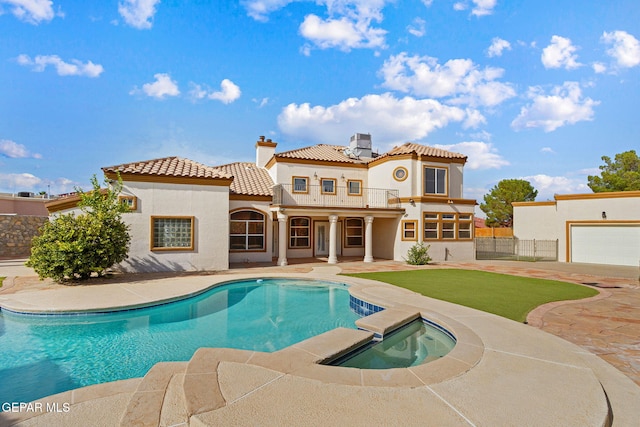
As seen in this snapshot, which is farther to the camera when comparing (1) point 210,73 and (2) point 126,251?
(1) point 210,73

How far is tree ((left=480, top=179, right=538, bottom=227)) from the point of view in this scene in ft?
120

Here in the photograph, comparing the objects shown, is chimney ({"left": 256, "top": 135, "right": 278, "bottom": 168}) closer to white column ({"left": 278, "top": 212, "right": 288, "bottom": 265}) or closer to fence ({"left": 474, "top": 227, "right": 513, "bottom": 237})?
white column ({"left": 278, "top": 212, "right": 288, "bottom": 265})

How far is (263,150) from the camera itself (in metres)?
22.7

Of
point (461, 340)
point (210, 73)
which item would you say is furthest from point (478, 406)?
point (210, 73)

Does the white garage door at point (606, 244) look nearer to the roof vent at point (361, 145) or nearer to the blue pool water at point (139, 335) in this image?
the roof vent at point (361, 145)

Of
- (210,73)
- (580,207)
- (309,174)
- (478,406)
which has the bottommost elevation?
(478,406)

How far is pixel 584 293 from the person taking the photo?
1017cm

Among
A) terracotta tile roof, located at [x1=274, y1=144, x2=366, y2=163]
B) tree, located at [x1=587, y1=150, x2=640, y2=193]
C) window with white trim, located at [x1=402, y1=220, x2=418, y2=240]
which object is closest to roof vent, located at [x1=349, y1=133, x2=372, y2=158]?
terracotta tile roof, located at [x1=274, y1=144, x2=366, y2=163]

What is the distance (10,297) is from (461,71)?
19125 mm

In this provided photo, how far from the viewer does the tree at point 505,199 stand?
120 ft

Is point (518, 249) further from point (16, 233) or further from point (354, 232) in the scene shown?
point (16, 233)

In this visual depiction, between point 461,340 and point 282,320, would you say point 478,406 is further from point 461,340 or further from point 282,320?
point 282,320

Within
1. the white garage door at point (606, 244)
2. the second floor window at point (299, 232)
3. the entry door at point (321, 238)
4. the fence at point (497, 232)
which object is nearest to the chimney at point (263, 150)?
the second floor window at point (299, 232)

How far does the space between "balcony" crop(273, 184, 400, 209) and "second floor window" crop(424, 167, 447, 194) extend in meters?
2.07
